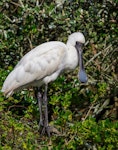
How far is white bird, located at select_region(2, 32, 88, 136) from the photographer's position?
6.53 meters

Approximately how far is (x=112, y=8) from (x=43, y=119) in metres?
1.43

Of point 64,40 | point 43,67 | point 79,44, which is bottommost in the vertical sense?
point 43,67

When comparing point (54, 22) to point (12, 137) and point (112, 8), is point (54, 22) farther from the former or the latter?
point (12, 137)

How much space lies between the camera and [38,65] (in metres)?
6.61

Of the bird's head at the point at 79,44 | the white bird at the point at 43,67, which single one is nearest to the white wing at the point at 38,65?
the white bird at the point at 43,67

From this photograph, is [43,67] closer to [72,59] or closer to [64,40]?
[72,59]

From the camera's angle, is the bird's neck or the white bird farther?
the bird's neck

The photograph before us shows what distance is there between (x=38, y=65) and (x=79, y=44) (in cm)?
50

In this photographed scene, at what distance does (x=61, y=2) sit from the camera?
723 cm

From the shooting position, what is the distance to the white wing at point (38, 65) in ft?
21.4

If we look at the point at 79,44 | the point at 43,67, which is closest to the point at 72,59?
the point at 79,44

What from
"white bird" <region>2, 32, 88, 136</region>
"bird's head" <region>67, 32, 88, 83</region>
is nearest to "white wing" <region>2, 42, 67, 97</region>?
"white bird" <region>2, 32, 88, 136</region>

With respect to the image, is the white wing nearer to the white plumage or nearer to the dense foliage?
the white plumage

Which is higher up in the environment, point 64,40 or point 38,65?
point 64,40
